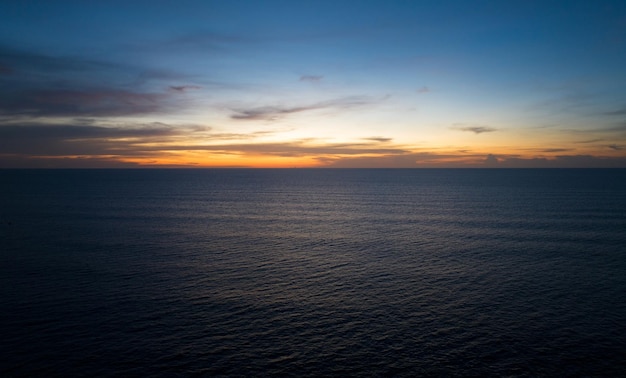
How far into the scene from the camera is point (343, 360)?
1606 inches

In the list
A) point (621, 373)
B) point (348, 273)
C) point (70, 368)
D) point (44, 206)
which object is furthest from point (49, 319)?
point (44, 206)

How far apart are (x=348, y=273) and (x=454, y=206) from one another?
106m

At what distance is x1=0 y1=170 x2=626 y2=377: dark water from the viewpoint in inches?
1598

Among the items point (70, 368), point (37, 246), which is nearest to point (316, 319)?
point (70, 368)

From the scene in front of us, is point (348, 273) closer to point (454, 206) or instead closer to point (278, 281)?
point (278, 281)

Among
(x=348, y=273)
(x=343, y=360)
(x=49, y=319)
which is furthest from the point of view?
(x=348, y=273)

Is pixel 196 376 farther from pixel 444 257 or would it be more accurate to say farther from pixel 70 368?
pixel 444 257

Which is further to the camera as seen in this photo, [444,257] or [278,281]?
[444,257]

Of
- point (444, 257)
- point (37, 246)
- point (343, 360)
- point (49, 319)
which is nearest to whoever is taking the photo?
point (343, 360)

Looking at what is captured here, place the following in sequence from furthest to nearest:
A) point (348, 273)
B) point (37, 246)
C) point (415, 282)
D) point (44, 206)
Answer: point (44, 206)
point (37, 246)
point (348, 273)
point (415, 282)

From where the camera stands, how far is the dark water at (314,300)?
4059 cm

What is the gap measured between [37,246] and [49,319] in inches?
1831

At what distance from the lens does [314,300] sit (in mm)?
57188

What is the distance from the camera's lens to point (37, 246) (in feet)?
285
